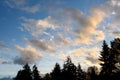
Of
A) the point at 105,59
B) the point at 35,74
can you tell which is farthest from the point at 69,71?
the point at 35,74

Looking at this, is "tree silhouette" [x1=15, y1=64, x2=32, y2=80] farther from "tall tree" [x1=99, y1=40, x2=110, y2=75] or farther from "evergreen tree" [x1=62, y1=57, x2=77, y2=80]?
"tall tree" [x1=99, y1=40, x2=110, y2=75]

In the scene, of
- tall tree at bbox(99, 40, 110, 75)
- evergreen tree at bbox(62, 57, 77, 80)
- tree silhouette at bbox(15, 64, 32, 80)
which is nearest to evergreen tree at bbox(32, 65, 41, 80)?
tree silhouette at bbox(15, 64, 32, 80)

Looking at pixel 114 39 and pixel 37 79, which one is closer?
pixel 114 39

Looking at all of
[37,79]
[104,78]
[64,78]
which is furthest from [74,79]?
[37,79]

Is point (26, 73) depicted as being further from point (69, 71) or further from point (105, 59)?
point (105, 59)

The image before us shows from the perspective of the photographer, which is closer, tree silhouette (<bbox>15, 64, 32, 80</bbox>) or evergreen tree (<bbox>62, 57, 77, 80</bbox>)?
evergreen tree (<bbox>62, 57, 77, 80</bbox>)

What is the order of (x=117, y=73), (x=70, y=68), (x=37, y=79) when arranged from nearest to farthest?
(x=117, y=73) < (x=70, y=68) < (x=37, y=79)

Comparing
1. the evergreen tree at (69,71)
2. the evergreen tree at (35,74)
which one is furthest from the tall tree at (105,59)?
the evergreen tree at (35,74)

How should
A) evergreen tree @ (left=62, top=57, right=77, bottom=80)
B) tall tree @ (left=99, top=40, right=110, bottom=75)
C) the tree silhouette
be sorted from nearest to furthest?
tall tree @ (left=99, top=40, right=110, bottom=75) → evergreen tree @ (left=62, top=57, right=77, bottom=80) → the tree silhouette

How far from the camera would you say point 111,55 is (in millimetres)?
63281

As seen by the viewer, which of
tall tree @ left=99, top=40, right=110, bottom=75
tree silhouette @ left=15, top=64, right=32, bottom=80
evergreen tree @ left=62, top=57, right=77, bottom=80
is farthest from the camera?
tree silhouette @ left=15, top=64, right=32, bottom=80

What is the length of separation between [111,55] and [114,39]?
168 inches

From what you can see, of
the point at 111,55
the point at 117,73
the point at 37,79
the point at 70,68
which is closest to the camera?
the point at 117,73

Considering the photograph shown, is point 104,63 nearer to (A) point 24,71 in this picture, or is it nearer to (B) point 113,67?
(B) point 113,67
